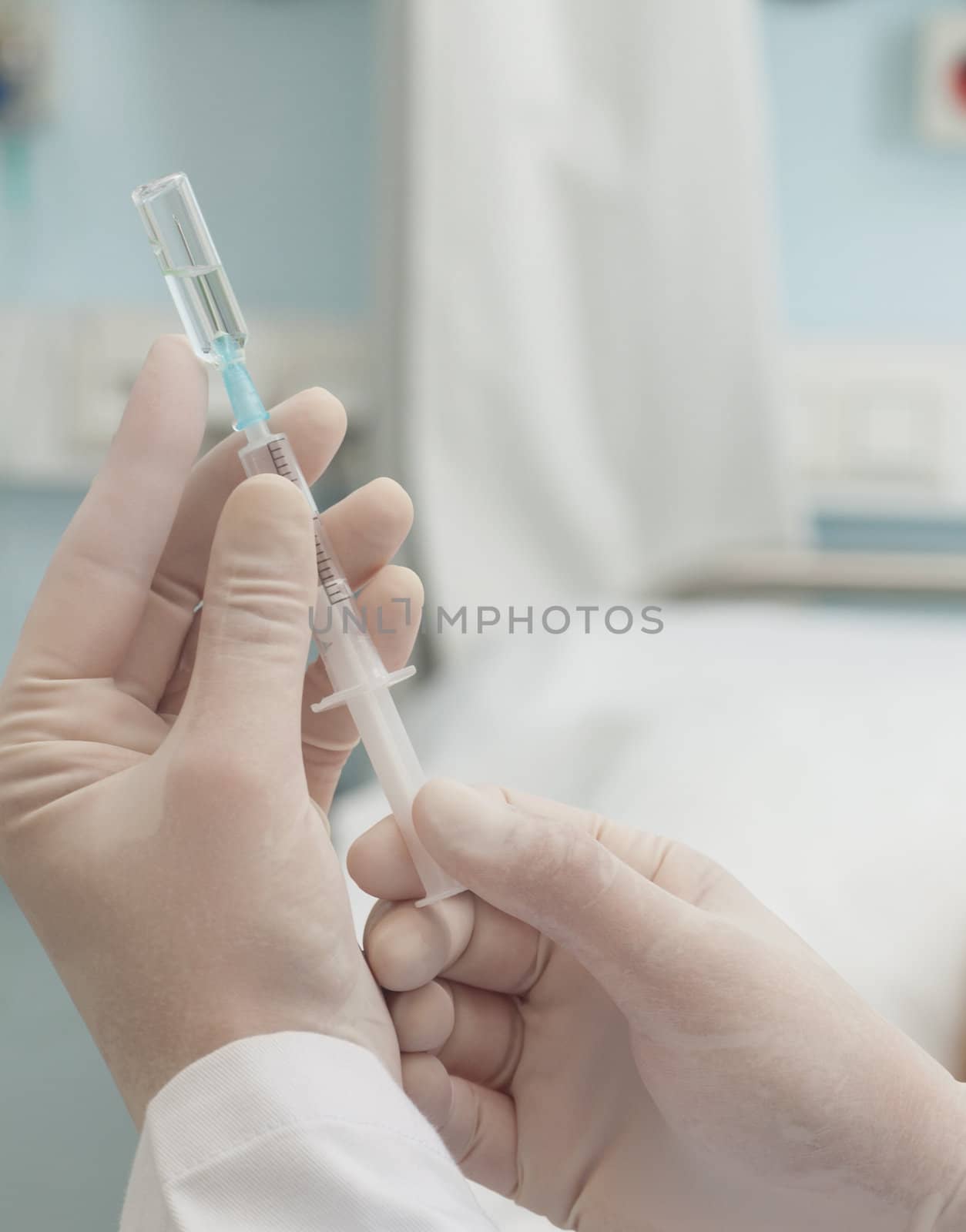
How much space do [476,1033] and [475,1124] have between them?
0.14ft

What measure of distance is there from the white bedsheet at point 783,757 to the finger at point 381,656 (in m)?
0.14

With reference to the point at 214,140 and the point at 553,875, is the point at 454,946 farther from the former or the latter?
the point at 214,140

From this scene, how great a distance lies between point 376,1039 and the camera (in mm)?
481

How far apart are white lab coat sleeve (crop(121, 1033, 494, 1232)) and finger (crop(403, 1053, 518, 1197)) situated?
78mm

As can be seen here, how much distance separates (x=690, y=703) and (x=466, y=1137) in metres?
0.46

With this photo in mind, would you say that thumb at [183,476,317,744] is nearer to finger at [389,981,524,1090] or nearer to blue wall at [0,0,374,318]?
finger at [389,981,524,1090]

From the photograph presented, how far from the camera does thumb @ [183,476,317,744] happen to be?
45 cm

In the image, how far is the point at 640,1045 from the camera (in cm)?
50

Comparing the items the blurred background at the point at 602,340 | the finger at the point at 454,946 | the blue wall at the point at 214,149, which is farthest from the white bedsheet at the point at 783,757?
the blue wall at the point at 214,149

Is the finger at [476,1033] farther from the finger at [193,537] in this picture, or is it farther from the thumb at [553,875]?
the finger at [193,537]

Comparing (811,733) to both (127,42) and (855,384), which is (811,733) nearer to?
(855,384)

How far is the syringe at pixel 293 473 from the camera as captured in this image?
482mm

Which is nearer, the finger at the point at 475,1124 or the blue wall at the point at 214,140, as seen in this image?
the finger at the point at 475,1124

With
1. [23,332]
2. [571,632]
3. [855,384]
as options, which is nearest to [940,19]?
[855,384]
